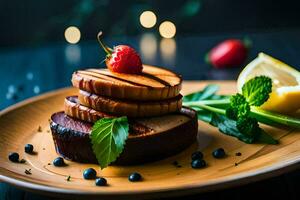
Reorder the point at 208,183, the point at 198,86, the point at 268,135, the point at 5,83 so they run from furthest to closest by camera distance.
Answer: the point at 5,83 → the point at 198,86 → the point at 268,135 → the point at 208,183

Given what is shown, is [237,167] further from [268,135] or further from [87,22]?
[87,22]

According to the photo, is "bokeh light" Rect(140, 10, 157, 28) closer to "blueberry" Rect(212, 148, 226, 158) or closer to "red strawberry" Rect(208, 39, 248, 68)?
"red strawberry" Rect(208, 39, 248, 68)

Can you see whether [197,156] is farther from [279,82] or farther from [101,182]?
[279,82]

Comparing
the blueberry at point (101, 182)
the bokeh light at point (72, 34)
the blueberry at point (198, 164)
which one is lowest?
the blueberry at point (101, 182)

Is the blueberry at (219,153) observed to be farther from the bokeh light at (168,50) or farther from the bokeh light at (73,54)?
the bokeh light at (73,54)

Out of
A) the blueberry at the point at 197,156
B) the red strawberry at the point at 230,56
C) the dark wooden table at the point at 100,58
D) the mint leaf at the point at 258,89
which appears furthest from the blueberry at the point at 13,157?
the red strawberry at the point at 230,56

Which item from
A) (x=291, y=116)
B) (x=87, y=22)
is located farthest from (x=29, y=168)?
(x=87, y=22)
